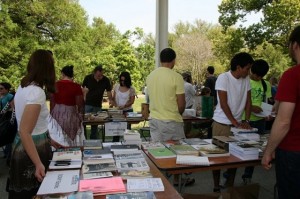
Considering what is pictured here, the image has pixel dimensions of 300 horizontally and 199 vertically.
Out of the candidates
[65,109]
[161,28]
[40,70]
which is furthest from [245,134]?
[161,28]

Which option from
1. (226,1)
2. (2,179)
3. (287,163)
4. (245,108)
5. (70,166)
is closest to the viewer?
(287,163)

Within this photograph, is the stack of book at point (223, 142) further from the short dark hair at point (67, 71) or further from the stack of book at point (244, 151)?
the short dark hair at point (67, 71)

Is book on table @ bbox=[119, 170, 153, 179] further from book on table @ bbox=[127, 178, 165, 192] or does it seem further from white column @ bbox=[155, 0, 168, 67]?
white column @ bbox=[155, 0, 168, 67]

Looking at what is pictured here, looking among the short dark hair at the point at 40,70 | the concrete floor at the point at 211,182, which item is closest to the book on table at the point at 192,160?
the short dark hair at the point at 40,70

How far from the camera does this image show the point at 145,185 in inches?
57.5

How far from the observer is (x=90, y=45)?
45.5 feet

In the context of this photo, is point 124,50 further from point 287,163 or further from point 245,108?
point 287,163

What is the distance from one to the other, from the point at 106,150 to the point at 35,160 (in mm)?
650

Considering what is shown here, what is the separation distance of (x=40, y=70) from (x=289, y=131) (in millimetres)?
1402

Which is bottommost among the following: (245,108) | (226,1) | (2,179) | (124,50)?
(2,179)

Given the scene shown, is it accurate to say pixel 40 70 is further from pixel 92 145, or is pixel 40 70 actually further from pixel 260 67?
pixel 260 67

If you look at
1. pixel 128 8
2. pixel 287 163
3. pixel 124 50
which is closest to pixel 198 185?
pixel 287 163

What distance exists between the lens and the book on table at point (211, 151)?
204 centimetres

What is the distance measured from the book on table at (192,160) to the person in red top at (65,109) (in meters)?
1.62
